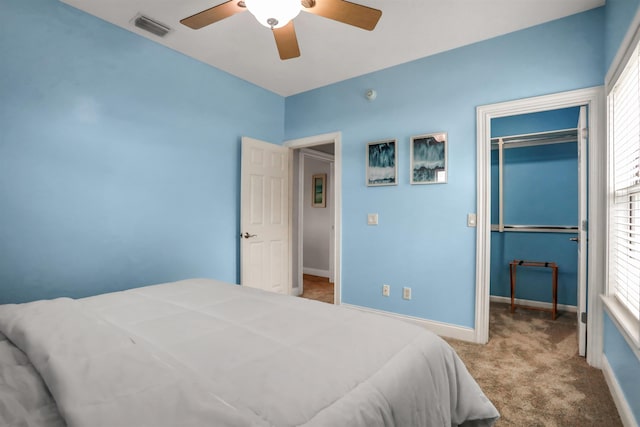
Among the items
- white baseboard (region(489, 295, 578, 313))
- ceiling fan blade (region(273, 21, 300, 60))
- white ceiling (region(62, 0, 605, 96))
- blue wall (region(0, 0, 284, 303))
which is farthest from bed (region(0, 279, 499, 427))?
white baseboard (region(489, 295, 578, 313))

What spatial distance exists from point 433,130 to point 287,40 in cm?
167

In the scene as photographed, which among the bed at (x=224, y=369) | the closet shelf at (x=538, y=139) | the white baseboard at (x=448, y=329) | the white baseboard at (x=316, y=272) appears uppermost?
the closet shelf at (x=538, y=139)

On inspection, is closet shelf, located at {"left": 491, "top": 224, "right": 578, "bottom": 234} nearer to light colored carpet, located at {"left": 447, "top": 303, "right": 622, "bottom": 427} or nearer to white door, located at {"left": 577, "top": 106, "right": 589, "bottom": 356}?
light colored carpet, located at {"left": 447, "top": 303, "right": 622, "bottom": 427}

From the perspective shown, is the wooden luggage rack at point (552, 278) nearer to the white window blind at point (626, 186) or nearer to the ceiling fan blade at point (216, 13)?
the white window blind at point (626, 186)

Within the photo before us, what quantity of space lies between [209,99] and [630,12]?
10.5ft

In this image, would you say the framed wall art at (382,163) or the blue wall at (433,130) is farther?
the framed wall art at (382,163)

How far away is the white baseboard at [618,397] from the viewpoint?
162 centimetres

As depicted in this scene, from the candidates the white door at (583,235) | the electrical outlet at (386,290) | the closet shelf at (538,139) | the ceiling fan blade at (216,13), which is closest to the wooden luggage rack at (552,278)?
the white door at (583,235)

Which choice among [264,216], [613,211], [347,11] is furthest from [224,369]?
[264,216]

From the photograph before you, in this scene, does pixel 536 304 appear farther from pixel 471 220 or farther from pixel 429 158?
pixel 429 158

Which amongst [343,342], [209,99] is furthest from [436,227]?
[209,99]

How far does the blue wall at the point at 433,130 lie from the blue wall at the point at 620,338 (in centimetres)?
24

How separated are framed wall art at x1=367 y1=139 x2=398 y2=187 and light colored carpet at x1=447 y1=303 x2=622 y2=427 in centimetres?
163

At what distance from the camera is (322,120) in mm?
3771
